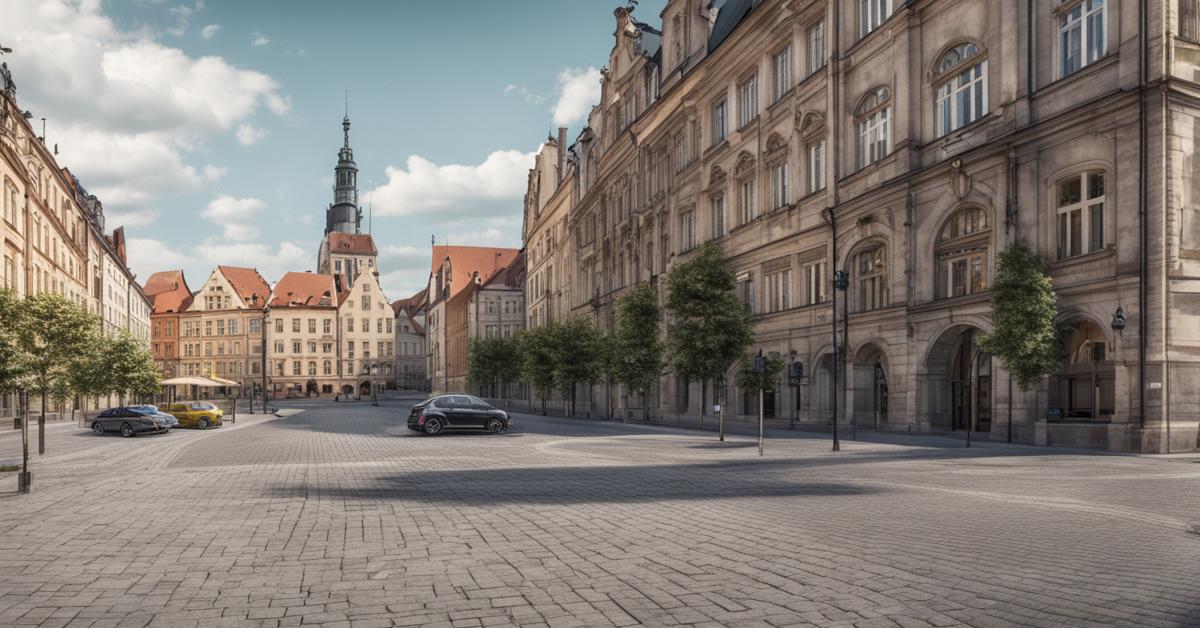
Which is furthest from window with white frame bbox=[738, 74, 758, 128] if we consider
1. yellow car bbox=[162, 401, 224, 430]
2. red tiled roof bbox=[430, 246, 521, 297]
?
red tiled roof bbox=[430, 246, 521, 297]

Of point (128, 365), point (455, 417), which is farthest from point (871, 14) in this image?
point (128, 365)

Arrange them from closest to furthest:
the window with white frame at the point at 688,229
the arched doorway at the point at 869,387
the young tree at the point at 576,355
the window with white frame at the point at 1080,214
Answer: the window with white frame at the point at 1080,214
the arched doorway at the point at 869,387
the window with white frame at the point at 688,229
the young tree at the point at 576,355

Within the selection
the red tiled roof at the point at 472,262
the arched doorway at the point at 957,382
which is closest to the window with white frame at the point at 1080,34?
the arched doorway at the point at 957,382

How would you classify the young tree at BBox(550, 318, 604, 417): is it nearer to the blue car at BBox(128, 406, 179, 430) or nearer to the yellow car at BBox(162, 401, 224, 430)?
the yellow car at BBox(162, 401, 224, 430)

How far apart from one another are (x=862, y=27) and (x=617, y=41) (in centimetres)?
3182

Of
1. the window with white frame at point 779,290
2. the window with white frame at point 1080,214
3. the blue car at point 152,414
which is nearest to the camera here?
the window with white frame at point 1080,214

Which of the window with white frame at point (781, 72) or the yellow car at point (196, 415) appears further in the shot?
the yellow car at point (196, 415)

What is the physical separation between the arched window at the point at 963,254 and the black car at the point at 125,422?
3024 centimetres

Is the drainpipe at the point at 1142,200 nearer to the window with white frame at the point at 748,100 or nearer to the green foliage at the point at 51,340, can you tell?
the window with white frame at the point at 748,100

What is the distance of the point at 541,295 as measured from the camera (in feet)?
293

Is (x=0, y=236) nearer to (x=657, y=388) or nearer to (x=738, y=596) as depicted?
(x=657, y=388)

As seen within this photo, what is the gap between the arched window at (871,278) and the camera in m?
33.5

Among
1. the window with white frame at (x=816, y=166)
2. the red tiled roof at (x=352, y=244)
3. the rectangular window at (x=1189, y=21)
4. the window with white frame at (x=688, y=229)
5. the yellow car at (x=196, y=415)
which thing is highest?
the red tiled roof at (x=352, y=244)

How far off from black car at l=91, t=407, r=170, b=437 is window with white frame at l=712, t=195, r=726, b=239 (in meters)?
27.5
